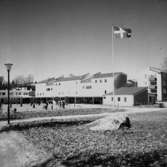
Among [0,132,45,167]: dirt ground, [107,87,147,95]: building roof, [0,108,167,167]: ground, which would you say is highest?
[107,87,147,95]: building roof

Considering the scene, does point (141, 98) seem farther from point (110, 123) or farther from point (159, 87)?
point (110, 123)

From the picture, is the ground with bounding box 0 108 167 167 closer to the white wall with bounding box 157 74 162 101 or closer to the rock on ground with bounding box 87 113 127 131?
the rock on ground with bounding box 87 113 127 131

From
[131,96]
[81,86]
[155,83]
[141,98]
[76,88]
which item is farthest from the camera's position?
[76,88]

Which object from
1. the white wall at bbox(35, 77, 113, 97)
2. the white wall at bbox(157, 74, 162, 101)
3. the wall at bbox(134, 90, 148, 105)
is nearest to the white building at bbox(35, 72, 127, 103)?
the white wall at bbox(35, 77, 113, 97)

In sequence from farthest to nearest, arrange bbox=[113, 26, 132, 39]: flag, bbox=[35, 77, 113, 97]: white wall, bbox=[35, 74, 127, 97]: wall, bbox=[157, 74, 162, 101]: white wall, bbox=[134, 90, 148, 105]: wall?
bbox=[35, 77, 113, 97]: white wall < bbox=[35, 74, 127, 97]: wall < bbox=[157, 74, 162, 101]: white wall < bbox=[134, 90, 148, 105]: wall < bbox=[113, 26, 132, 39]: flag

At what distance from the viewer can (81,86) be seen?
6444cm

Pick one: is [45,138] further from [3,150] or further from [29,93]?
[29,93]

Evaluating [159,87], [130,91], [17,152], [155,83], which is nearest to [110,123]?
[17,152]

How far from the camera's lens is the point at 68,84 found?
67250 mm

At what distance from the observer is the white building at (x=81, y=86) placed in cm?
5847

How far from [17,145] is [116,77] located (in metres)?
49.0

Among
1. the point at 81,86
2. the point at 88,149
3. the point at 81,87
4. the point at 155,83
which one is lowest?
the point at 88,149

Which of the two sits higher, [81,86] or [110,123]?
[81,86]

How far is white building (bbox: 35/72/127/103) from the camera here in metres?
58.5
